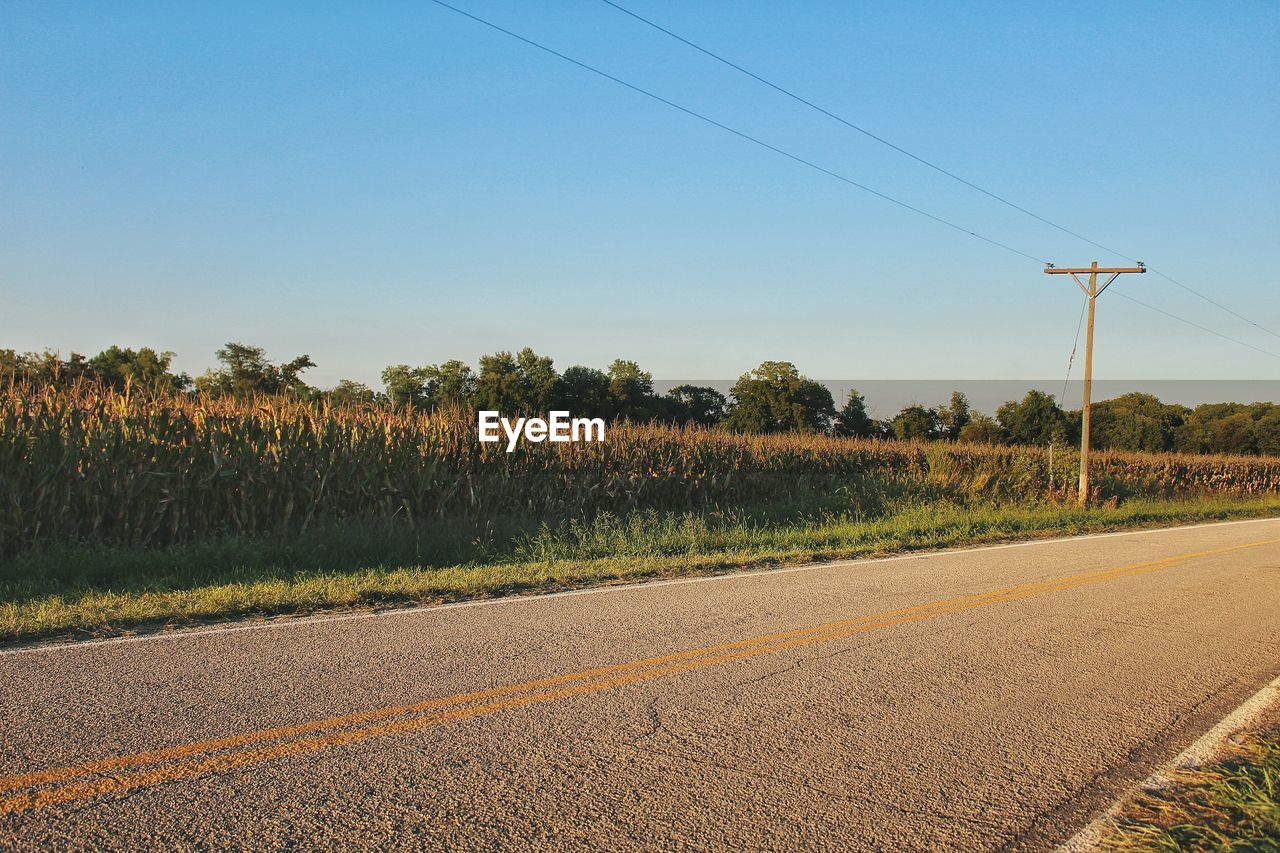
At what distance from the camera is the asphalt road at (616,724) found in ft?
13.1

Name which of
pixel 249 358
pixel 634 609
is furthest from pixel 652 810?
pixel 249 358

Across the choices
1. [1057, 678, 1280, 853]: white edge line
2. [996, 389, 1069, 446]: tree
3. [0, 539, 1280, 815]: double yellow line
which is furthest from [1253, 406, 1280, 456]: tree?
[0, 539, 1280, 815]: double yellow line

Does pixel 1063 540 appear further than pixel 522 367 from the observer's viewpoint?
No

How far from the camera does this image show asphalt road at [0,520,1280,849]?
3990 mm

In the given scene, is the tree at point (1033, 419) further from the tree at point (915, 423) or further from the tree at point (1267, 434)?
the tree at point (1267, 434)

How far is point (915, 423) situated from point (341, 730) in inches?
2796

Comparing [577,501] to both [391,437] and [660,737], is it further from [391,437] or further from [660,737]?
[660,737]

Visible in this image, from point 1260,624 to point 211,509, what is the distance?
12.4 metres

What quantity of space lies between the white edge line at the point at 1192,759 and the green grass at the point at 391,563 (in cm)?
591

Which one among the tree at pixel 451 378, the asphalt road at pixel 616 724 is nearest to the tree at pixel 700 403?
the tree at pixel 451 378

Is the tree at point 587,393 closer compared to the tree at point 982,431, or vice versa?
the tree at point 587,393

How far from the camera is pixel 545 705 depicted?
18.0 feet

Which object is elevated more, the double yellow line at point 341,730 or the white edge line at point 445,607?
the double yellow line at point 341,730

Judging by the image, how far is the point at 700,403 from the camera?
7162cm
